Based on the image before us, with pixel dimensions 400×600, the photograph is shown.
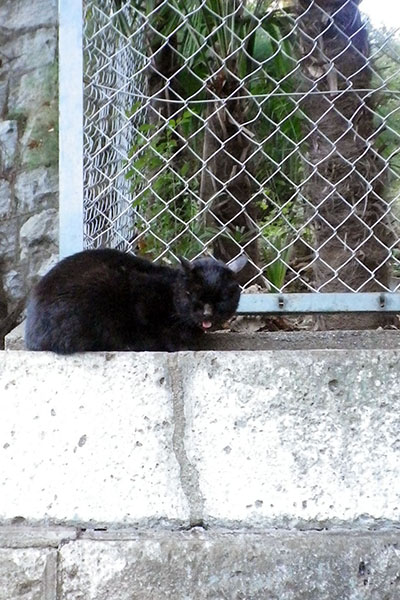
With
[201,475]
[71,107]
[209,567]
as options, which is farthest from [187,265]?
[209,567]

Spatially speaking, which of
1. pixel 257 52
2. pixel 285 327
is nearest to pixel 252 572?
pixel 285 327

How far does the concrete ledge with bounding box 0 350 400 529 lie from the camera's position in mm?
1437

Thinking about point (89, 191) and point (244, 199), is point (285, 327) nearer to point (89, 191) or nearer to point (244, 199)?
point (244, 199)

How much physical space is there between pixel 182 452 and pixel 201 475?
0.05m

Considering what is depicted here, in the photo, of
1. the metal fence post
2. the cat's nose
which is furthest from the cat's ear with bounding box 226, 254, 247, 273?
the metal fence post

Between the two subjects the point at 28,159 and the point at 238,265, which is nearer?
the point at 238,265

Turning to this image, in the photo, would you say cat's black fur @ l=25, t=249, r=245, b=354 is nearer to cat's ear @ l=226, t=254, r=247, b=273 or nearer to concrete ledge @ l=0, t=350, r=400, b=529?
cat's ear @ l=226, t=254, r=247, b=273

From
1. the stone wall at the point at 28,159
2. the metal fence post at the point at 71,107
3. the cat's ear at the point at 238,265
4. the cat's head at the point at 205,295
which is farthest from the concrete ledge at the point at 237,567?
the stone wall at the point at 28,159

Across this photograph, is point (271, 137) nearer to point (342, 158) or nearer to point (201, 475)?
point (342, 158)

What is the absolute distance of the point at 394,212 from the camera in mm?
2072

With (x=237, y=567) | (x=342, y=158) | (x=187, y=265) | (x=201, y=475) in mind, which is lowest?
(x=237, y=567)

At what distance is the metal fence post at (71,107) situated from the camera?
1801mm

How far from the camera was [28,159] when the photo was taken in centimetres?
353

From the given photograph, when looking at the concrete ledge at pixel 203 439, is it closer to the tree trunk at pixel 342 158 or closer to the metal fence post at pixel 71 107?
the metal fence post at pixel 71 107
